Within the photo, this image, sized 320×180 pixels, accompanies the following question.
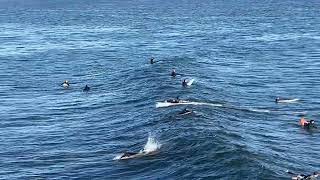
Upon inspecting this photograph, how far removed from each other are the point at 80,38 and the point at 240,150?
93.1 m

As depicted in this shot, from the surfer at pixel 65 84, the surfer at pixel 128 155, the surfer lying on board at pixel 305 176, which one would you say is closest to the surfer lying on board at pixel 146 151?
the surfer at pixel 128 155

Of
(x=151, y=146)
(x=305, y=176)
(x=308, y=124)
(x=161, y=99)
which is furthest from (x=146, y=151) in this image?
(x=161, y=99)

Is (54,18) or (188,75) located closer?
(188,75)

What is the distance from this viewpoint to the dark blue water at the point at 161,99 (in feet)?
154

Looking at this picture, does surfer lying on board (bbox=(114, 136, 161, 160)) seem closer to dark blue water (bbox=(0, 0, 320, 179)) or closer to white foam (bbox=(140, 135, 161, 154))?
white foam (bbox=(140, 135, 161, 154))

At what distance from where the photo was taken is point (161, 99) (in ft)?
219

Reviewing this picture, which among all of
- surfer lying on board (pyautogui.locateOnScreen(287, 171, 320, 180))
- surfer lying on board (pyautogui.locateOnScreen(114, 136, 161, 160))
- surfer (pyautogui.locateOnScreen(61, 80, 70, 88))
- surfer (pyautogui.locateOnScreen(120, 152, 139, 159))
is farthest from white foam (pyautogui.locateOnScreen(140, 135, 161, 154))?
surfer (pyautogui.locateOnScreen(61, 80, 70, 88))

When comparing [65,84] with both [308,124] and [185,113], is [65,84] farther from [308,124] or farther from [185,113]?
[308,124]

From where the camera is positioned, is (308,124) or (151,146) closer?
(151,146)

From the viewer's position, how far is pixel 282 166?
45.1m

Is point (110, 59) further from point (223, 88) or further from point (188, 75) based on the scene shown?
point (223, 88)

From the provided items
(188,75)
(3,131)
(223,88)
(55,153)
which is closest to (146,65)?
(188,75)

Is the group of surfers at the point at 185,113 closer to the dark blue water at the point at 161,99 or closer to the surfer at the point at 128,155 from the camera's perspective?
the surfer at the point at 128,155

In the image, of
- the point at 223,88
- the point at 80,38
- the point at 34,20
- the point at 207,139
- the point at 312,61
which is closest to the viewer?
the point at 207,139
